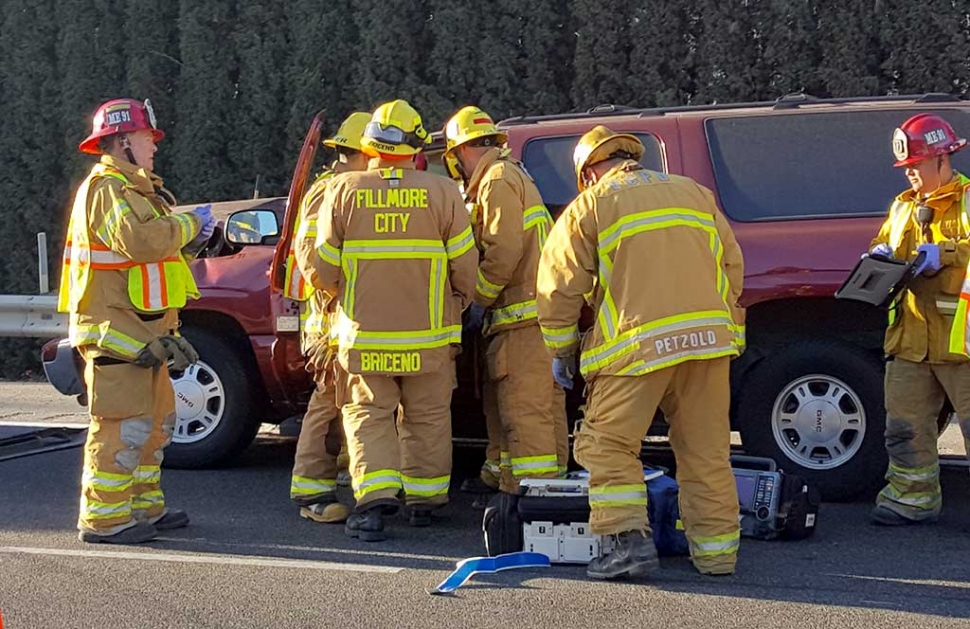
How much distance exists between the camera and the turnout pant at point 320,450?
247 inches

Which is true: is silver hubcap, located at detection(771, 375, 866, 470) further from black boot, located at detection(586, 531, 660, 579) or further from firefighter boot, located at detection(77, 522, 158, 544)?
firefighter boot, located at detection(77, 522, 158, 544)

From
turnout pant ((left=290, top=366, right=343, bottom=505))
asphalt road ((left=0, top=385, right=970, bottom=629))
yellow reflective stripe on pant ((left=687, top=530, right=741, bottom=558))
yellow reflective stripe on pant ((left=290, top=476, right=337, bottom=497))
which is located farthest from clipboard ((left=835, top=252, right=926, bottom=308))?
yellow reflective stripe on pant ((left=290, top=476, right=337, bottom=497))

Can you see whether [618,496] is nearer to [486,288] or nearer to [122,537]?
[486,288]

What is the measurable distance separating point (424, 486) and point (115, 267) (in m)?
1.71

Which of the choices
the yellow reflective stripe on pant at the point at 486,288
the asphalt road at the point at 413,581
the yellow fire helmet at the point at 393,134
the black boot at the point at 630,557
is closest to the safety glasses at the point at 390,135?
the yellow fire helmet at the point at 393,134

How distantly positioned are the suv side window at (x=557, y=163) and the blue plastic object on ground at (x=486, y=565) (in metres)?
2.01

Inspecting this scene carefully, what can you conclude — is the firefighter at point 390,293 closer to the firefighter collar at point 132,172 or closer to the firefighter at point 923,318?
the firefighter collar at point 132,172

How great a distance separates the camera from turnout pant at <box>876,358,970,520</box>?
19.8ft

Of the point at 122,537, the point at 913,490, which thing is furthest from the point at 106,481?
the point at 913,490

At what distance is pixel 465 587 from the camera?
199 inches

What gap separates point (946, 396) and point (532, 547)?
7.47ft

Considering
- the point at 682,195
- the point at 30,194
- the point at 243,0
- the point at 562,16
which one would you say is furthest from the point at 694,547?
the point at 30,194

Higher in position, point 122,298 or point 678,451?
point 122,298

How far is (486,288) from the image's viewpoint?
20.2 feet
